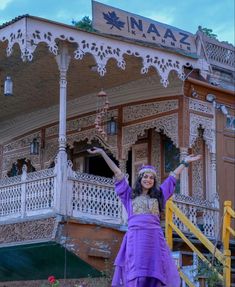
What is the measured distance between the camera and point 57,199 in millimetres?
10164

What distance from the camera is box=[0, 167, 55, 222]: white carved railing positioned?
411 inches

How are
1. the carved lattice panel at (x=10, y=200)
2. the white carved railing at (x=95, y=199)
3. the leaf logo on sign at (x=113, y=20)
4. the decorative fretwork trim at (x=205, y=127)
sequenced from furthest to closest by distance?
the decorative fretwork trim at (x=205, y=127)
the leaf logo on sign at (x=113, y=20)
the carved lattice panel at (x=10, y=200)
the white carved railing at (x=95, y=199)

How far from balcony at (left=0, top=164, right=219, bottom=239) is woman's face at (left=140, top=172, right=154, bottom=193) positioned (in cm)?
357

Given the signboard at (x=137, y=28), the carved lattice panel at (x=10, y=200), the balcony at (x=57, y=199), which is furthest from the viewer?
the signboard at (x=137, y=28)

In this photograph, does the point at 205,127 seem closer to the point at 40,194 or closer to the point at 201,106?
the point at 201,106

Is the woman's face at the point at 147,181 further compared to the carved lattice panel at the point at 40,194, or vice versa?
the carved lattice panel at the point at 40,194

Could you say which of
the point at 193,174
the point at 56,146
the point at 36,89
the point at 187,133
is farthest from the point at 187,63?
the point at 56,146

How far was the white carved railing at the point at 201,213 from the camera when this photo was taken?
39.1 ft

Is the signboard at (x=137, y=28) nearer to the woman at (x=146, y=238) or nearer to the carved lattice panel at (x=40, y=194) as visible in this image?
the carved lattice panel at (x=40, y=194)

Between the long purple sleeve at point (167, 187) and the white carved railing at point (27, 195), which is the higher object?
the white carved railing at point (27, 195)

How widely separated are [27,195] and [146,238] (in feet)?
14.9

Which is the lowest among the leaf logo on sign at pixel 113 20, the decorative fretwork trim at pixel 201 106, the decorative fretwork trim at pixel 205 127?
the decorative fretwork trim at pixel 205 127

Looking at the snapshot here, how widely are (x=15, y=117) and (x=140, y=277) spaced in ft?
31.3

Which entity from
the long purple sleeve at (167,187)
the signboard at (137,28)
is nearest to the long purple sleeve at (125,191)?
the long purple sleeve at (167,187)
